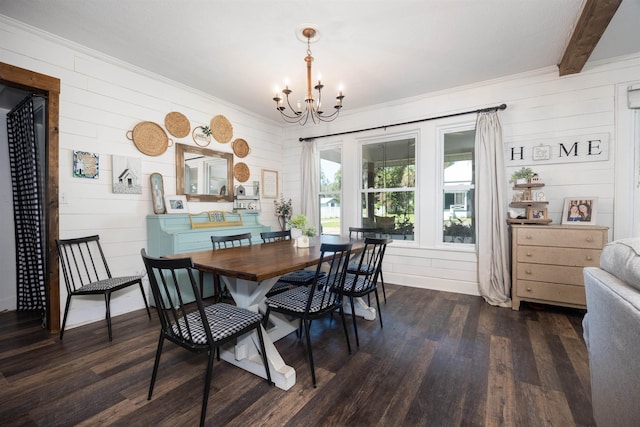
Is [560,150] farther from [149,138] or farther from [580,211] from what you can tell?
[149,138]

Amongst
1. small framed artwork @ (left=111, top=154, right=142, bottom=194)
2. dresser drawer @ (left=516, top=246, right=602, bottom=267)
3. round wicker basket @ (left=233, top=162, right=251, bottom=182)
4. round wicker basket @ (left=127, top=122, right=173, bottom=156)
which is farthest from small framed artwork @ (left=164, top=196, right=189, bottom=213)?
dresser drawer @ (left=516, top=246, right=602, bottom=267)

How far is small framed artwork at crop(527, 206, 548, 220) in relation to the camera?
10.1 feet

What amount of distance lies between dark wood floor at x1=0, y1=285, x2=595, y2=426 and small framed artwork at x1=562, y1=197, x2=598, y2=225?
1.03 meters

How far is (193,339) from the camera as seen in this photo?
152 centimetres

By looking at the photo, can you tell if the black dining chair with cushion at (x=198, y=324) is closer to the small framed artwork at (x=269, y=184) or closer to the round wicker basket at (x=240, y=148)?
the round wicker basket at (x=240, y=148)

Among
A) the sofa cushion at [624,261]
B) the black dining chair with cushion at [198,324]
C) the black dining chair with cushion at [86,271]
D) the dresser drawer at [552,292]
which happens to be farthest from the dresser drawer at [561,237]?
the black dining chair with cushion at [86,271]

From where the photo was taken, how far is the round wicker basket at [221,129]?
397 cm

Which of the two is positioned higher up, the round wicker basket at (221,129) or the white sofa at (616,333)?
the round wicker basket at (221,129)

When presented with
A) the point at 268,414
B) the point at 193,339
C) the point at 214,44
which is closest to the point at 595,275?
the point at 268,414

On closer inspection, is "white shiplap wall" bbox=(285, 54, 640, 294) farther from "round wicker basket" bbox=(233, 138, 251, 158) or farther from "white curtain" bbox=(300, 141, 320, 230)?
"round wicker basket" bbox=(233, 138, 251, 158)

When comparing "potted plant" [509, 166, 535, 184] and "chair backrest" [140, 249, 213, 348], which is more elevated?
"potted plant" [509, 166, 535, 184]

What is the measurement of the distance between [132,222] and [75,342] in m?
1.23

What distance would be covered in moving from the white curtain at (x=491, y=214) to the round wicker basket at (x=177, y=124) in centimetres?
359

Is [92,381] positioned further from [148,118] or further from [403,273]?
[403,273]
